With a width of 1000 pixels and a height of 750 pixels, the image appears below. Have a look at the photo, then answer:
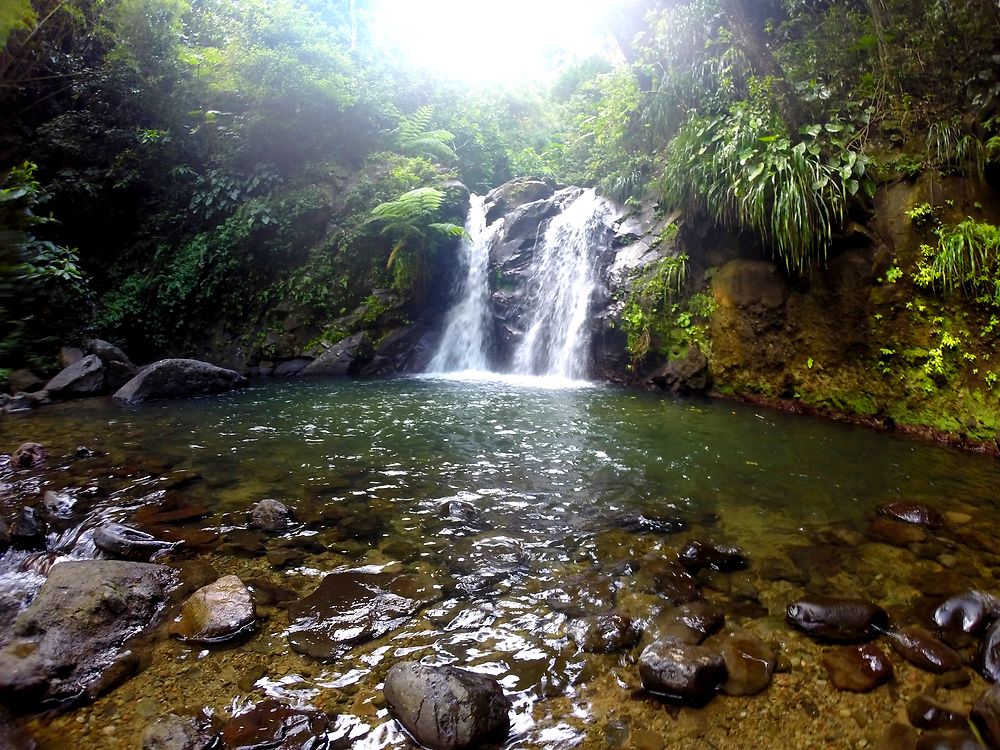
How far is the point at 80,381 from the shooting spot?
8.67 metres

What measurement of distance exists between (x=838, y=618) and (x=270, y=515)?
138 inches

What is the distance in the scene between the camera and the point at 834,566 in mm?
3104

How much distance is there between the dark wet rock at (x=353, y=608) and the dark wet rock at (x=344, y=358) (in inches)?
356

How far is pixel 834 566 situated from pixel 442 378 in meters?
8.40

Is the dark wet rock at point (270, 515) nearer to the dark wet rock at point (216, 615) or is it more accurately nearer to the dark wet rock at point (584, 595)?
the dark wet rock at point (216, 615)

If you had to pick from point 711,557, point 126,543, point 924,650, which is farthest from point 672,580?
point 126,543

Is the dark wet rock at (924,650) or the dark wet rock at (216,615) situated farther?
the dark wet rock at (216,615)

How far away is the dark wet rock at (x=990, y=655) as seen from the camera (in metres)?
2.12

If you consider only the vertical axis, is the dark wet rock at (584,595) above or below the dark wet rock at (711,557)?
below

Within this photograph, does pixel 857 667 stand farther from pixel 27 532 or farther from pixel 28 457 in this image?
pixel 28 457

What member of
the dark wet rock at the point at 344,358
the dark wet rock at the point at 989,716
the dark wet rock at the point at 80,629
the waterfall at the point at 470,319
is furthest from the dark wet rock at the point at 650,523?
the dark wet rock at the point at 344,358

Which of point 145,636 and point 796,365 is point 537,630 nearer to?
point 145,636

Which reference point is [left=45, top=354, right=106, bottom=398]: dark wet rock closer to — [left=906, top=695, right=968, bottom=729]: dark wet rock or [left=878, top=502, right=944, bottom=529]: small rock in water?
[left=906, top=695, right=968, bottom=729]: dark wet rock

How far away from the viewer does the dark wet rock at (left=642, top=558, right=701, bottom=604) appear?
2.80m
